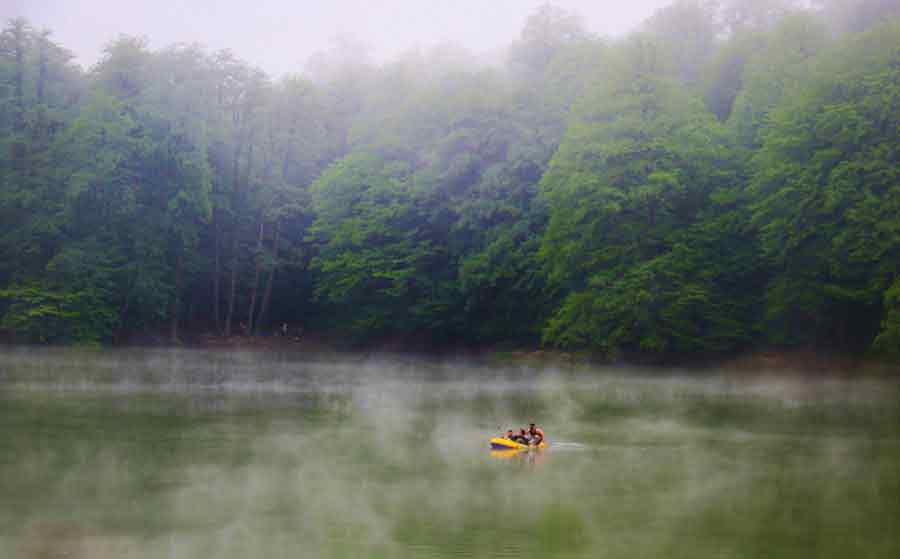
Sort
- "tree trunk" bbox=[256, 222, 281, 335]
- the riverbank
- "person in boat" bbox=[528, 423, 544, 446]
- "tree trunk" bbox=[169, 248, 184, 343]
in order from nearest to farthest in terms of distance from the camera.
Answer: "person in boat" bbox=[528, 423, 544, 446]
the riverbank
"tree trunk" bbox=[169, 248, 184, 343]
"tree trunk" bbox=[256, 222, 281, 335]

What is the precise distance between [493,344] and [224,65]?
2636cm

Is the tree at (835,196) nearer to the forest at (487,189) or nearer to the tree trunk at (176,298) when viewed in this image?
the forest at (487,189)

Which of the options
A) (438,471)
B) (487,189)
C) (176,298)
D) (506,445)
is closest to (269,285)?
(176,298)

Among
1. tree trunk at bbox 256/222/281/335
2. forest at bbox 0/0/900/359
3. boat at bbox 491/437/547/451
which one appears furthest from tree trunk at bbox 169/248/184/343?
boat at bbox 491/437/547/451

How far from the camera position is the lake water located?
16781 millimetres

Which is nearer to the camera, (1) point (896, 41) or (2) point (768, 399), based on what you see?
(2) point (768, 399)

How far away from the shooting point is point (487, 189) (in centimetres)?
6378

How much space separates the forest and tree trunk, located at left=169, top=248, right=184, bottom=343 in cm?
14

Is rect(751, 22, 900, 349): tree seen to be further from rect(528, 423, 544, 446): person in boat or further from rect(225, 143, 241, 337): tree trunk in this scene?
rect(225, 143, 241, 337): tree trunk

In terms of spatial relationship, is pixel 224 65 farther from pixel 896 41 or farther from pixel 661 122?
pixel 896 41

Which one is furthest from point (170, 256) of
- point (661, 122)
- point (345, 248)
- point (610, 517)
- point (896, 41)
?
point (610, 517)

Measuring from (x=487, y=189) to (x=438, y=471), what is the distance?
1639 inches

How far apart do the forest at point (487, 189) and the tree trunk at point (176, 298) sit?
0.14m

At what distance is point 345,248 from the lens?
72562mm
